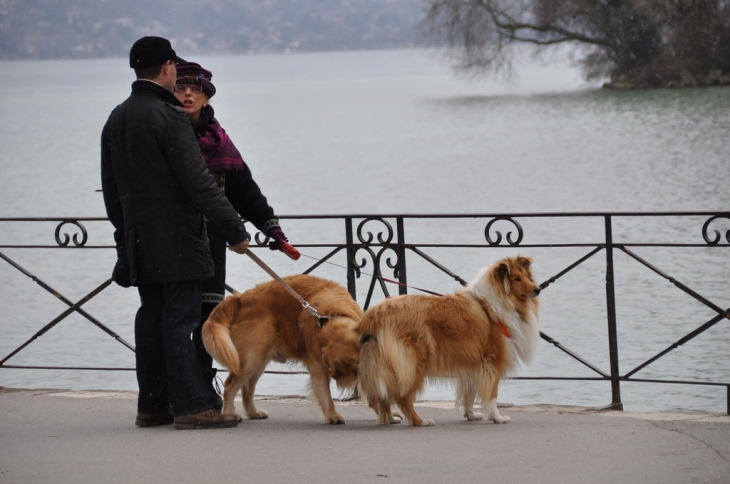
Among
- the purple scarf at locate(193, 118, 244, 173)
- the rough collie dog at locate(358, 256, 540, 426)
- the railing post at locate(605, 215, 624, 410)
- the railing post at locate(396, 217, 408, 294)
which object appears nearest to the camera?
the rough collie dog at locate(358, 256, 540, 426)

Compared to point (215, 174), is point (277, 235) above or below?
below

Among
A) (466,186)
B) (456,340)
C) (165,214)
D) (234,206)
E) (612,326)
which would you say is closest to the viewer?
(165,214)

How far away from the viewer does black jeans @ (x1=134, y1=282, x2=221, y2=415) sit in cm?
568

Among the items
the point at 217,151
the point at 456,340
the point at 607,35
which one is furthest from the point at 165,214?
the point at 607,35

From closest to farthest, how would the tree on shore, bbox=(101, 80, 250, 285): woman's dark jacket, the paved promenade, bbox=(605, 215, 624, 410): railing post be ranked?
the paved promenade → bbox=(101, 80, 250, 285): woman's dark jacket → bbox=(605, 215, 624, 410): railing post → the tree on shore

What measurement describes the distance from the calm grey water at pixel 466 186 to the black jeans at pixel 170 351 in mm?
1379

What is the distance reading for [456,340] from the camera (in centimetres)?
597

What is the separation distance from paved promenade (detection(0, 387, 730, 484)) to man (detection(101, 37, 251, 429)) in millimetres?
396

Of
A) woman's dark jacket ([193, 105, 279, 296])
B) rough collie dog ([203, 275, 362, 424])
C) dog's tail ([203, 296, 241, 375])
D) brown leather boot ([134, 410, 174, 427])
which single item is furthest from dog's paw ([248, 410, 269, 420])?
woman's dark jacket ([193, 105, 279, 296])

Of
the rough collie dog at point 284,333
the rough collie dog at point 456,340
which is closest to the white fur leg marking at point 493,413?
the rough collie dog at point 456,340

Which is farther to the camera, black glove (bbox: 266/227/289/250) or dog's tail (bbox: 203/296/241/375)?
black glove (bbox: 266/227/289/250)

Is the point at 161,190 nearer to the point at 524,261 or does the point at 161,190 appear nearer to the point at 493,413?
the point at 524,261

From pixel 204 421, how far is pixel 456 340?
1410mm

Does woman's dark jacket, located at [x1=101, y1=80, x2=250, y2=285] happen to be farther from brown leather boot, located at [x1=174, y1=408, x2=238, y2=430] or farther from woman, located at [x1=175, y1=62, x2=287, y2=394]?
brown leather boot, located at [x1=174, y1=408, x2=238, y2=430]
